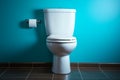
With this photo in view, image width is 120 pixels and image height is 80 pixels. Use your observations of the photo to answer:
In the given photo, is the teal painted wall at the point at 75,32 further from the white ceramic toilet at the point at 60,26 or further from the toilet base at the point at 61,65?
the toilet base at the point at 61,65

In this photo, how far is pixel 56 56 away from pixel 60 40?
0.29 metres

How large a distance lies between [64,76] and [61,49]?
0.33 m

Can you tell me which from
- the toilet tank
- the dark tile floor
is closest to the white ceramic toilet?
the toilet tank

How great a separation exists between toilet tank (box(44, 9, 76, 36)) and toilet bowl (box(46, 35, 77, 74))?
0.27 m

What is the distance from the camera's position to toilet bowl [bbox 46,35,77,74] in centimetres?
203

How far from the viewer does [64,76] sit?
7.11 feet

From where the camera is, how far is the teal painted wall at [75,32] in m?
2.46

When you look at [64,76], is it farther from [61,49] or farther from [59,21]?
[59,21]

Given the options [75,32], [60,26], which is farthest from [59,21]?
[75,32]

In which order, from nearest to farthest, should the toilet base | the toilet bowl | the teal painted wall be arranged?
1. the toilet bowl
2. the toilet base
3. the teal painted wall

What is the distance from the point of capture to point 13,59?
2.54 metres

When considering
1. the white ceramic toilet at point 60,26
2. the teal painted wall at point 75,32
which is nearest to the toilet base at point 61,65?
the white ceramic toilet at point 60,26

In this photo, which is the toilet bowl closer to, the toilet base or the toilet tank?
the toilet base

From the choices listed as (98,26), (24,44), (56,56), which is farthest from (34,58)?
(98,26)
